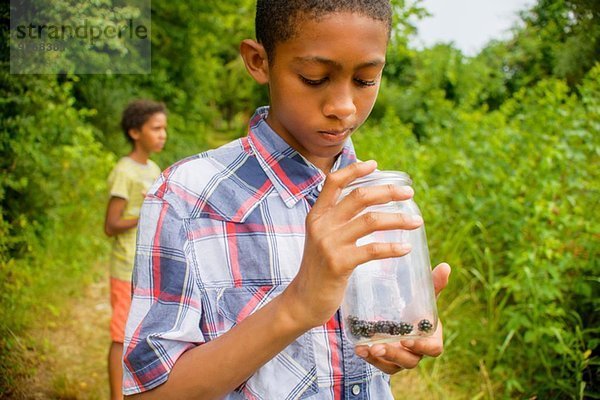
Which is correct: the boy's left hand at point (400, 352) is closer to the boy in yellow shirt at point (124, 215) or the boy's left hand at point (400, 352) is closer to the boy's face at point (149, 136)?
the boy in yellow shirt at point (124, 215)

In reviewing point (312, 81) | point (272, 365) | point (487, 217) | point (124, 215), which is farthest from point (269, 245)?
point (487, 217)

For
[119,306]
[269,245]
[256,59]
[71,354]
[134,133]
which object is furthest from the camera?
[71,354]

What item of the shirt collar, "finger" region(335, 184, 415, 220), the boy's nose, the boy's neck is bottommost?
"finger" region(335, 184, 415, 220)

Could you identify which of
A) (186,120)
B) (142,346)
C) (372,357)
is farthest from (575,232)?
(186,120)

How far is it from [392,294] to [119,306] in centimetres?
245

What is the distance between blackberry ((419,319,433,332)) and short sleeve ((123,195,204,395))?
17.2 inches

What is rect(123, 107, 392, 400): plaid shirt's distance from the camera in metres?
1.05

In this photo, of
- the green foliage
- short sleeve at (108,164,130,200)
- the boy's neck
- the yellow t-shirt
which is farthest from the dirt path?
the green foliage

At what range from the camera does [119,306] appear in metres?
3.31

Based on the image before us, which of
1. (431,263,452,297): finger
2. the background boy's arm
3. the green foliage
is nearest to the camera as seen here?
(431,263,452,297): finger

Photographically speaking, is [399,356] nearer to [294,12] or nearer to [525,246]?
[294,12]

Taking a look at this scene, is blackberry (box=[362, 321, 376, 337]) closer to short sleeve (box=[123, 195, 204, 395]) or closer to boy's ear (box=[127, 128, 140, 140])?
short sleeve (box=[123, 195, 204, 395])

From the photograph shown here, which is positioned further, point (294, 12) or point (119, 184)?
point (119, 184)

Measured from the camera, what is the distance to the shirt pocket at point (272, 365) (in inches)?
43.9
